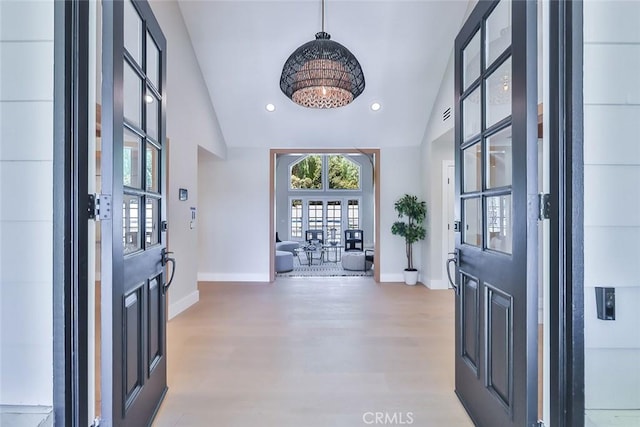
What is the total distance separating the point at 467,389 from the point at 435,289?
11.8 feet

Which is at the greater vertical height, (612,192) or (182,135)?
(182,135)

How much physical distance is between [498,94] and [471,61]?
18.4 inches

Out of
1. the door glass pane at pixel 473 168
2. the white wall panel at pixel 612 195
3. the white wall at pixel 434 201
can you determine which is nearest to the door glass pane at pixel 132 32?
the door glass pane at pixel 473 168

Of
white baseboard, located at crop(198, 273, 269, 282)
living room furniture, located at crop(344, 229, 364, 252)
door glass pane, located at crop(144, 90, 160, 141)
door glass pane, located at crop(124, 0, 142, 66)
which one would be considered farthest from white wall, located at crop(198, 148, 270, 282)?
living room furniture, located at crop(344, 229, 364, 252)

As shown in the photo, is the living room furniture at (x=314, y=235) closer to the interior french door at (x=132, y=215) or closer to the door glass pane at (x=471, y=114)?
the interior french door at (x=132, y=215)

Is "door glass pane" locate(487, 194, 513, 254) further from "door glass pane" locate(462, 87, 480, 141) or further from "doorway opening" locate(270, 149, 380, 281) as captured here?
"doorway opening" locate(270, 149, 380, 281)

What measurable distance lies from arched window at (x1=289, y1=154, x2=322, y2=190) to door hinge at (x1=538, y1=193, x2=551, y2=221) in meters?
12.0

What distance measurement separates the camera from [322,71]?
2938mm

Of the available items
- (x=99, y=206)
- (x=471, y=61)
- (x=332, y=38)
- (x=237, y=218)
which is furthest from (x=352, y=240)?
(x=99, y=206)

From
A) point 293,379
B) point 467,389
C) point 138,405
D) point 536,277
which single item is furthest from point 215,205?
point 536,277

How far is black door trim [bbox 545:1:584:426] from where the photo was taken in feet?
4.21

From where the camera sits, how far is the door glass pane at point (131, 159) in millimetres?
1706

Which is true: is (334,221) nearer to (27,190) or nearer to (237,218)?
(237,218)

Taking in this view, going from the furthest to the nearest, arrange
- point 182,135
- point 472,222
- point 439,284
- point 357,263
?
1. point 357,263
2. point 439,284
3. point 182,135
4. point 472,222
